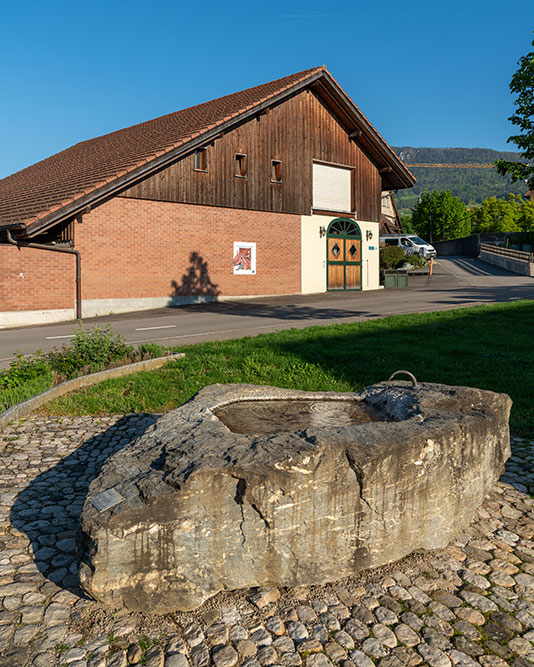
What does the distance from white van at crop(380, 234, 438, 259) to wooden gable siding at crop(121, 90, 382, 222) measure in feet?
51.4

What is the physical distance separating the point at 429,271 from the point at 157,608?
3578 centimetres

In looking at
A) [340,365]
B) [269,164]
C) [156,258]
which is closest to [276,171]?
[269,164]

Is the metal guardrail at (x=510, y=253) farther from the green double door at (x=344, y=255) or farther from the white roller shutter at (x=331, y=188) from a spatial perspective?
the white roller shutter at (x=331, y=188)

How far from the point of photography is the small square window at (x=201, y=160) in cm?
2294

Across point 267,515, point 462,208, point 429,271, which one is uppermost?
point 462,208

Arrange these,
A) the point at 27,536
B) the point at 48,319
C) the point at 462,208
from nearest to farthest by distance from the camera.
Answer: the point at 27,536
the point at 48,319
the point at 462,208

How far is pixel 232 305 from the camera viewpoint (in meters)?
22.7

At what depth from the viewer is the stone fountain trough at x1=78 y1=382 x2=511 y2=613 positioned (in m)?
3.25

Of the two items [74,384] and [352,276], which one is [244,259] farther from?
[74,384]

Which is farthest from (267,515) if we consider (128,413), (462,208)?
(462,208)

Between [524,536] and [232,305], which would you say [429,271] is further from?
[524,536]

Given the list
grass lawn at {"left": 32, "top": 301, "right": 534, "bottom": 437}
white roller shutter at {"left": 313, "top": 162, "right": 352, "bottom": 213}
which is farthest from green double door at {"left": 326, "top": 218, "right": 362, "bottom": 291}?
grass lawn at {"left": 32, "top": 301, "right": 534, "bottom": 437}

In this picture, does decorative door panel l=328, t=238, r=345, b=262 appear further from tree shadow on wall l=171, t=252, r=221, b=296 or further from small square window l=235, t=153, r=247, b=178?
tree shadow on wall l=171, t=252, r=221, b=296

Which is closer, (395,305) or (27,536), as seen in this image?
(27,536)
